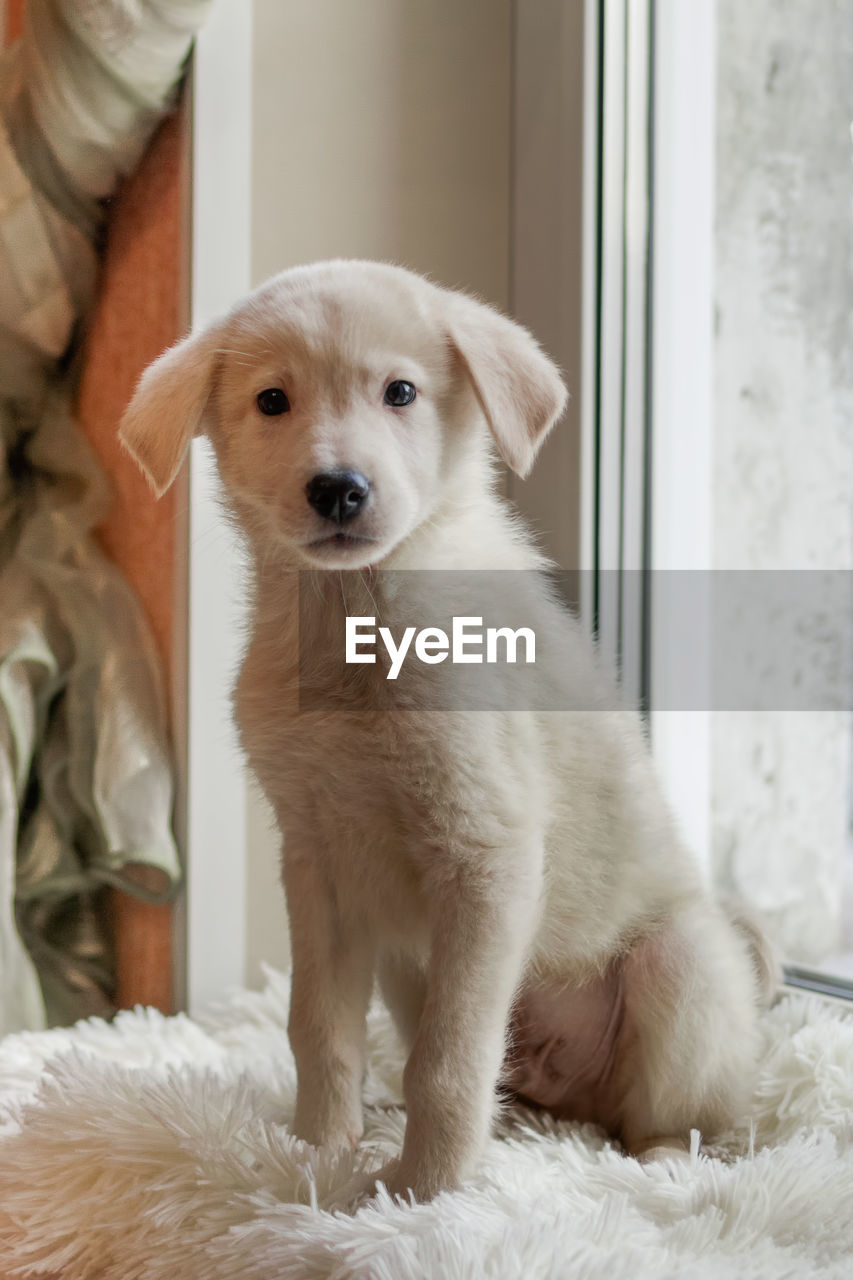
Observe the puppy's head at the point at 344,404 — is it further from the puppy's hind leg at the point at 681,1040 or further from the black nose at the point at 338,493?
the puppy's hind leg at the point at 681,1040

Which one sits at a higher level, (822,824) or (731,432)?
(731,432)

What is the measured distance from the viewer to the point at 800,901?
1.75m

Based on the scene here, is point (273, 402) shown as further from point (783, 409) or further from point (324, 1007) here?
point (783, 409)

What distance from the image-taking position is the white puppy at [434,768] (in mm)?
951

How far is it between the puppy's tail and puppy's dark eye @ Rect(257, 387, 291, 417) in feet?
2.50

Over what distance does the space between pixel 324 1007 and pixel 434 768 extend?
282 millimetres

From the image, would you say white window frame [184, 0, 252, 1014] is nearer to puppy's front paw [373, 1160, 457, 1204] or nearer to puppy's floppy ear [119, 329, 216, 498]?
puppy's floppy ear [119, 329, 216, 498]

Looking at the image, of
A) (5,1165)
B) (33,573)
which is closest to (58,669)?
(33,573)

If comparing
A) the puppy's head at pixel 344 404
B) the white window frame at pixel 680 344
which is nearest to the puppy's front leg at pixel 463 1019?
the puppy's head at pixel 344 404

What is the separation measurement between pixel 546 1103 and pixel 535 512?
0.84 m

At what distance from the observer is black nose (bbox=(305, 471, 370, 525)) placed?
2.93 ft

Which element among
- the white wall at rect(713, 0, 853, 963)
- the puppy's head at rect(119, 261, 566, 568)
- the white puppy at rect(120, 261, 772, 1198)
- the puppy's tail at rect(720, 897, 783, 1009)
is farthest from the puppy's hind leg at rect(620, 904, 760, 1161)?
the white wall at rect(713, 0, 853, 963)

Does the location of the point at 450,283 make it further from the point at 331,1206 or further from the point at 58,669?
the point at 331,1206

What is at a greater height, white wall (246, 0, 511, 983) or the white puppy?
white wall (246, 0, 511, 983)
